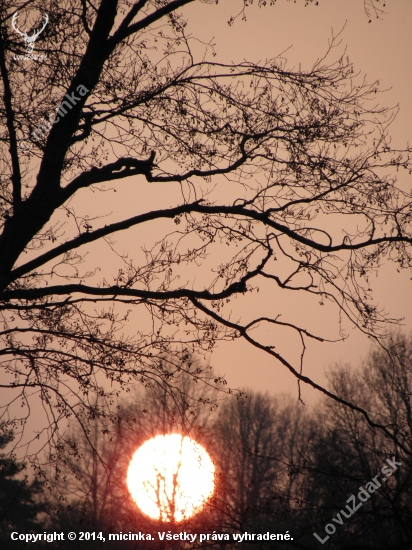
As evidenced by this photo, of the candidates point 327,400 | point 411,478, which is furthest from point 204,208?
point 327,400

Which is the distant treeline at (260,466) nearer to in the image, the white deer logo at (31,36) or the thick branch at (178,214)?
the thick branch at (178,214)

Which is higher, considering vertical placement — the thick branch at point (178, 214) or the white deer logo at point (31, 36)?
the white deer logo at point (31, 36)

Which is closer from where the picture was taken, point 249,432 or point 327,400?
point 327,400

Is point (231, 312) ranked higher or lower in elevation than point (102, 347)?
higher

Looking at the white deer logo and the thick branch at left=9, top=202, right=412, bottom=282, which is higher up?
the white deer logo

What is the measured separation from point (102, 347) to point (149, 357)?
21.0 inches

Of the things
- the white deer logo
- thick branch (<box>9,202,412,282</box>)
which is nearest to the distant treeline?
thick branch (<box>9,202,412,282</box>)

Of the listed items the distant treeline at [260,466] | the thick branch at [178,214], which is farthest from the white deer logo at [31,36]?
the distant treeline at [260,466]

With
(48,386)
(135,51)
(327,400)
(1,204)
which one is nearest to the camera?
(1,204)

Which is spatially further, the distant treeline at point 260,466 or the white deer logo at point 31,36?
the distant treeline at point 260,466

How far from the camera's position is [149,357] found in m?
6.27

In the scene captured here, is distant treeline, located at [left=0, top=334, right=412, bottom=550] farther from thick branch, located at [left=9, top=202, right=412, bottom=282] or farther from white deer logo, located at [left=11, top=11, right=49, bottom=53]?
white deer logo, located at [left=11, top=11, right=49, bottom=53]

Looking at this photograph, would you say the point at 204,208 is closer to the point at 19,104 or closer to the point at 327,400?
the point at 19,104

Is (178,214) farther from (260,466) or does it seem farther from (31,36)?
(260,466)
